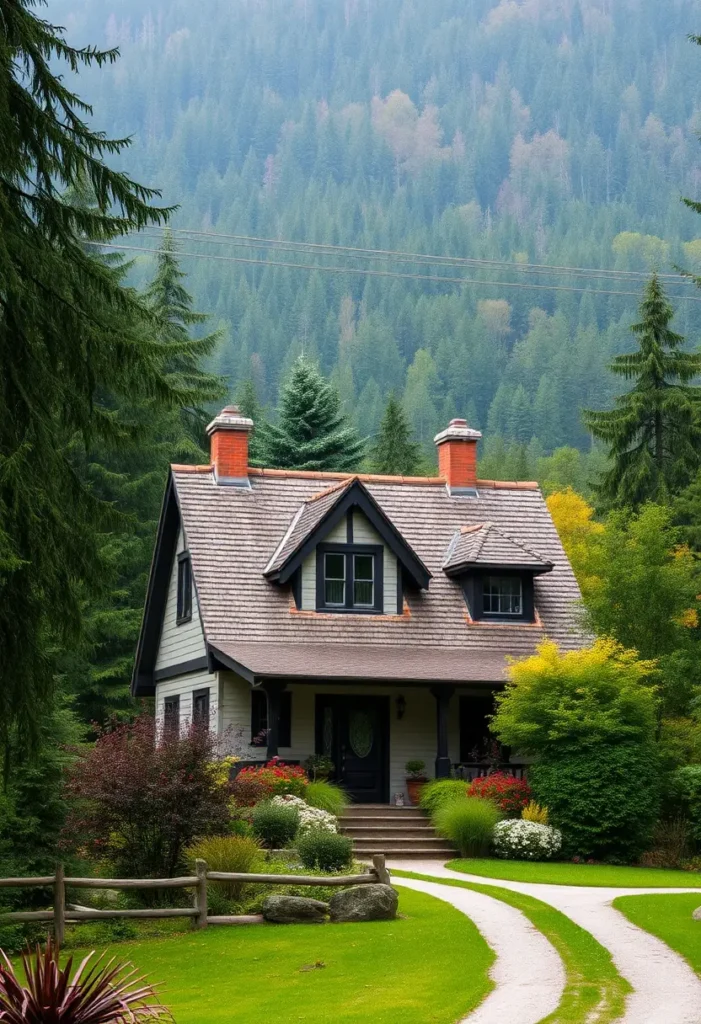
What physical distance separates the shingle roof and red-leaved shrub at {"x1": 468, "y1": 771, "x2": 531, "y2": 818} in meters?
2.64

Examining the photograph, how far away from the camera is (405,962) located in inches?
562

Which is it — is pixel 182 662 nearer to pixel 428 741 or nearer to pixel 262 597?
pixel 262 597

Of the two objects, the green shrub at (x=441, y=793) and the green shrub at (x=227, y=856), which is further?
the green shrub at (x=441, y=793)

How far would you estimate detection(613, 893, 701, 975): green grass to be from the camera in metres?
14.7

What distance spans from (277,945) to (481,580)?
1645cm

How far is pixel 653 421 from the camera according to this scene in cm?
4162

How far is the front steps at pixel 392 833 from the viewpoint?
82.7ft

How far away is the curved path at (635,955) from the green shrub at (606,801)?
356cm

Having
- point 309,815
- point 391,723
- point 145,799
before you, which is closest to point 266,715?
point 391,723

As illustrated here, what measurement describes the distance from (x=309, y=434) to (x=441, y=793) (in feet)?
76.5

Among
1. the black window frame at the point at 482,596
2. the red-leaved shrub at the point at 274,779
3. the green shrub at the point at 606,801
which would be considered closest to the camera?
the red-leaved shrub at the point at 274,779

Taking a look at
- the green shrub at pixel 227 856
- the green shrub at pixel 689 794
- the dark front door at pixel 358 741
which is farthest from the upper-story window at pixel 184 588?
the green shrub at pixel 227 856

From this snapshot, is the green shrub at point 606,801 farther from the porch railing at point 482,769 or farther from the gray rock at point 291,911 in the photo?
the gray rock at point 291,911

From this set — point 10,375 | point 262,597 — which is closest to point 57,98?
point 10,375
